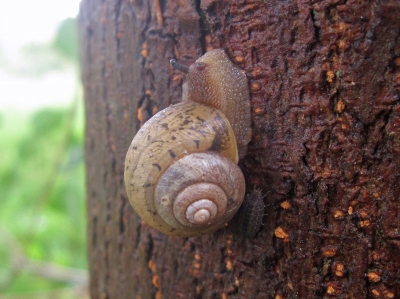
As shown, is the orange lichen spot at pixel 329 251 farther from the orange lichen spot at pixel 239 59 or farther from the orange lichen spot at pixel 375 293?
the orange lichen spot at pixel 239 59

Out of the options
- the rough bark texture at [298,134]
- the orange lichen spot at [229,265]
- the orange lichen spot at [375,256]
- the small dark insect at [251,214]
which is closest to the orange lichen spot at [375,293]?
the rough bark texture at [298,134]

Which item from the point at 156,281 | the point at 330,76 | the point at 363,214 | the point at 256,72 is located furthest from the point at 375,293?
the point at 156,281

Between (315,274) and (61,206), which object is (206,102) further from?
(61,206)

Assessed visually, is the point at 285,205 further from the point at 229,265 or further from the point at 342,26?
the point at 342,26

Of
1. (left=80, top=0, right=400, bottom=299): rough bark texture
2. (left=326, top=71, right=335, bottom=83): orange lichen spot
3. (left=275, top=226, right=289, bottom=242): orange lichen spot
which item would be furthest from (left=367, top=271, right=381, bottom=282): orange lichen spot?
(left=326, top=71, right=335, bottom=83): orange lichen spot

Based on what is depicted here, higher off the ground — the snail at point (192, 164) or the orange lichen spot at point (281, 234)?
the snail at point (192, 164)

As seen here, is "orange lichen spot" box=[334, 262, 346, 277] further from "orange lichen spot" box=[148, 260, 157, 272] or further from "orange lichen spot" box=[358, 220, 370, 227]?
"orange lichen spot" box=[148, 260, 157, 272]
